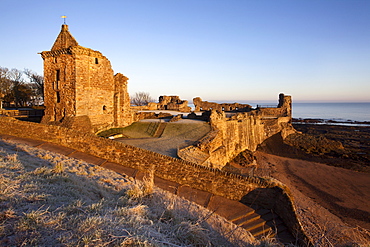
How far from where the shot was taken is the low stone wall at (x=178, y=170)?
29.9 feet

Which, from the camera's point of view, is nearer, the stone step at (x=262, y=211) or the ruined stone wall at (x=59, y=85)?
the stone step at (x=262, y=211)

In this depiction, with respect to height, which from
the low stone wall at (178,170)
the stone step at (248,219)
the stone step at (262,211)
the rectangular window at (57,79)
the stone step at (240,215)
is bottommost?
the stone step at (262,211)

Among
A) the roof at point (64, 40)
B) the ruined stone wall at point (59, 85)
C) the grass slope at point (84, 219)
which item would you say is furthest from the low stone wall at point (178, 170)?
the roof at point (64, 40)

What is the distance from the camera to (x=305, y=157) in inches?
1072

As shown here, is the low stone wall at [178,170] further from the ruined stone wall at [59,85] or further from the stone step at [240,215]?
the ruined stone wall at [59,85]

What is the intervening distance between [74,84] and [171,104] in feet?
70.1

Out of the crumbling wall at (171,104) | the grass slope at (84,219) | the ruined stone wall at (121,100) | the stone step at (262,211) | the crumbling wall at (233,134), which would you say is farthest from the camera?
the crumbling wall at (171,104)

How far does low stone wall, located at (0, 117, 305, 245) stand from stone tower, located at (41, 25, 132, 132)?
496cm

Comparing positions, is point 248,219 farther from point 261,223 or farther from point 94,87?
point 94,87

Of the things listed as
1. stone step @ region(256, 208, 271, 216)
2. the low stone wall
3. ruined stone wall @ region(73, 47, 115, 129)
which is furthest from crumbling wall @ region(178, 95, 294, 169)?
ruined stone wall @ region(73, 47, 115, 129)

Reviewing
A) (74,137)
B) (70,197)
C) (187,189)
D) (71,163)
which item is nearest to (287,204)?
(187,189)

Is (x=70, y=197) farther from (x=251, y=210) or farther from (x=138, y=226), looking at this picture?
(x=251, y=210)

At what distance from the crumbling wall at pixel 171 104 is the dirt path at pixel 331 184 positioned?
1585cm

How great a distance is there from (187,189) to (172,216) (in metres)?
5.18
